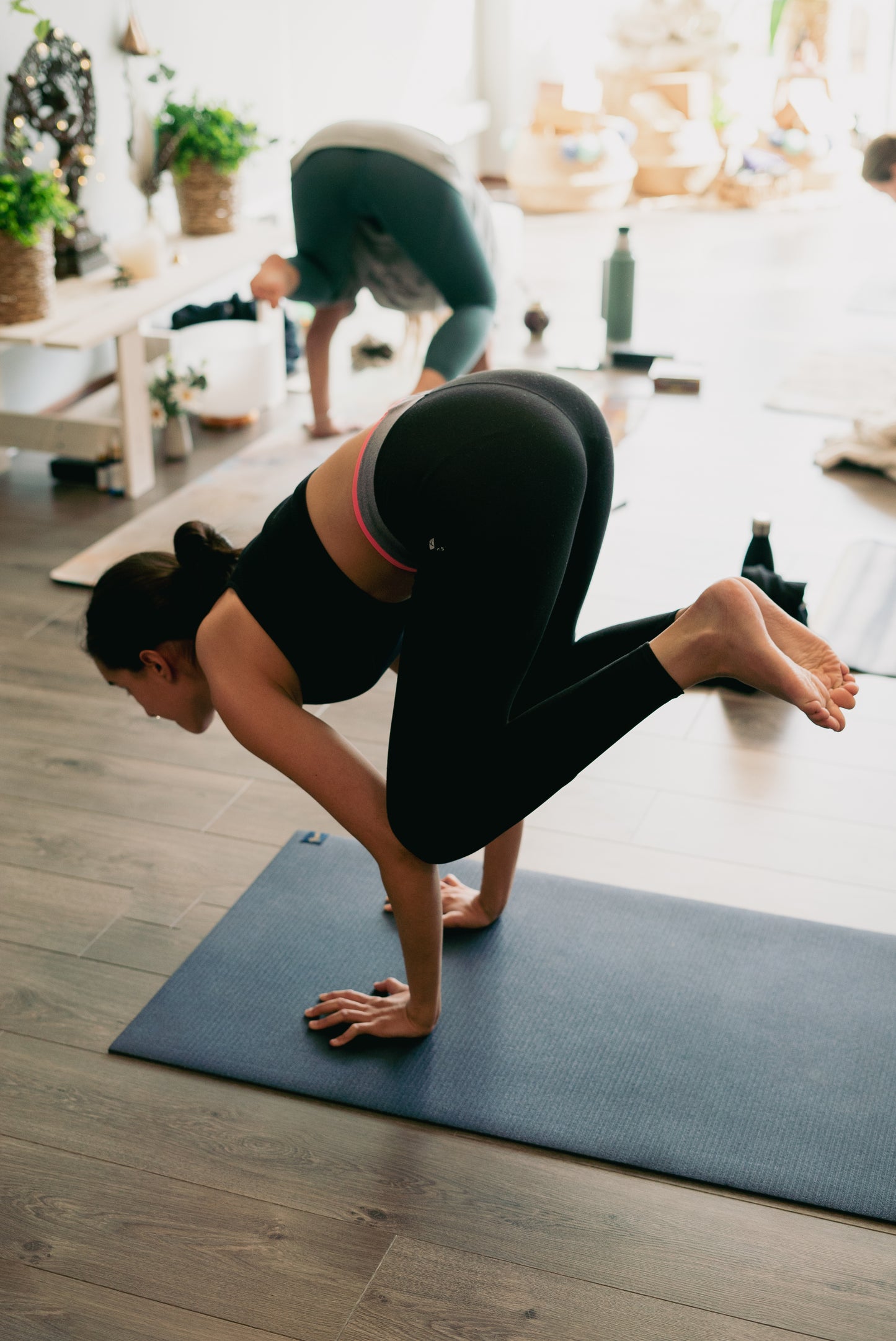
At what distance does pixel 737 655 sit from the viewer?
1.45 metres

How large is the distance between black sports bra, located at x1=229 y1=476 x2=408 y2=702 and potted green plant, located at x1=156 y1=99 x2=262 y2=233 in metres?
2.87

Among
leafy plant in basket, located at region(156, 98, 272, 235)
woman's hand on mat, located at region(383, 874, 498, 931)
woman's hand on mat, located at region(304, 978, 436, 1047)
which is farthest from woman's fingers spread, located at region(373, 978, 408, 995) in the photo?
leafy plant in basket, located at region(156, 98, 272, 235)

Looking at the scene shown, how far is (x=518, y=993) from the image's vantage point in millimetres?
1894

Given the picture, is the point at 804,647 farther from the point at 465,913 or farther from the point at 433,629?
the point at 465,913

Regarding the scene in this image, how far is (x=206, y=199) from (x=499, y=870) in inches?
116

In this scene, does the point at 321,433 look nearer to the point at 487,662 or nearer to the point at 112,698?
the point at 112,698

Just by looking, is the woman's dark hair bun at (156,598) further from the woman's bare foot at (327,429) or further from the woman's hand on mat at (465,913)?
the woman's bare foot at (327,429)

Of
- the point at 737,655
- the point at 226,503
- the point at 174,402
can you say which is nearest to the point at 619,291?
the point at 174,402

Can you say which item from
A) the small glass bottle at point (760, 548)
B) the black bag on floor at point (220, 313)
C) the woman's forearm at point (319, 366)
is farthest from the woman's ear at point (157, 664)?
the black bag on floor at point (220, 313)

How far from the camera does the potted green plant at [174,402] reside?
12.4ft

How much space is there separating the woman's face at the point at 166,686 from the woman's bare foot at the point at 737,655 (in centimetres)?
58

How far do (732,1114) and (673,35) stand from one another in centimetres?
732

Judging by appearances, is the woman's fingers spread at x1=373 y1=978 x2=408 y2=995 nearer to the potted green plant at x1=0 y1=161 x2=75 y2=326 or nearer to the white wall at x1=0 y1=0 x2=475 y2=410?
the potted green plant at x1=0 y1=161 x2=75 y2=326

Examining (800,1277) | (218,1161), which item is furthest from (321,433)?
(800,1277)
